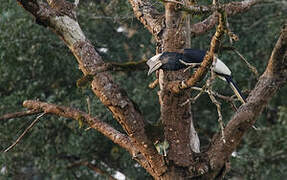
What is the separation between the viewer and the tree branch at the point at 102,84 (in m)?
2.89

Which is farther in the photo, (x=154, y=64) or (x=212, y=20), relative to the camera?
(x=212, y=20)

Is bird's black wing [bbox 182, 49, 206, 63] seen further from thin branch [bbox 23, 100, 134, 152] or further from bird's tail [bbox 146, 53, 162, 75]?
thin branch [bbox 23, 100, 134, 152]

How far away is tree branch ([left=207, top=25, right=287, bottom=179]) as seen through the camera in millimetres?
2602

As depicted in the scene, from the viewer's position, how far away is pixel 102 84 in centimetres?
292

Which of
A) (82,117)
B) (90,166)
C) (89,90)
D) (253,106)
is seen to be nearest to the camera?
(253,106)

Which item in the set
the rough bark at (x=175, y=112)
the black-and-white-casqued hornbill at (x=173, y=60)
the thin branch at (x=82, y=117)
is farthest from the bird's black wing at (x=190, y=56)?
the thin branch at (x=82, y=117)

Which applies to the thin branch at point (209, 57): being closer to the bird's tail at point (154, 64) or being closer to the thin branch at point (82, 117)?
the bird's tail at point (154, 64)

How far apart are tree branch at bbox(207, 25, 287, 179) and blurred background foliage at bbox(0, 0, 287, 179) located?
2039 mm

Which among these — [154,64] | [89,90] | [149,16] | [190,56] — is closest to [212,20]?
[149,16]

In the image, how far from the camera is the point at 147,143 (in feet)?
9.56

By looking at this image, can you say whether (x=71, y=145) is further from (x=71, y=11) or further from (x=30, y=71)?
(x=71, y=11)

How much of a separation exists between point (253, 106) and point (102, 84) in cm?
86

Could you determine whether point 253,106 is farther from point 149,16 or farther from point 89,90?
point 89,90

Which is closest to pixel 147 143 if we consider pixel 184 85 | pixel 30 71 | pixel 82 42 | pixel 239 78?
pixel 184 85
